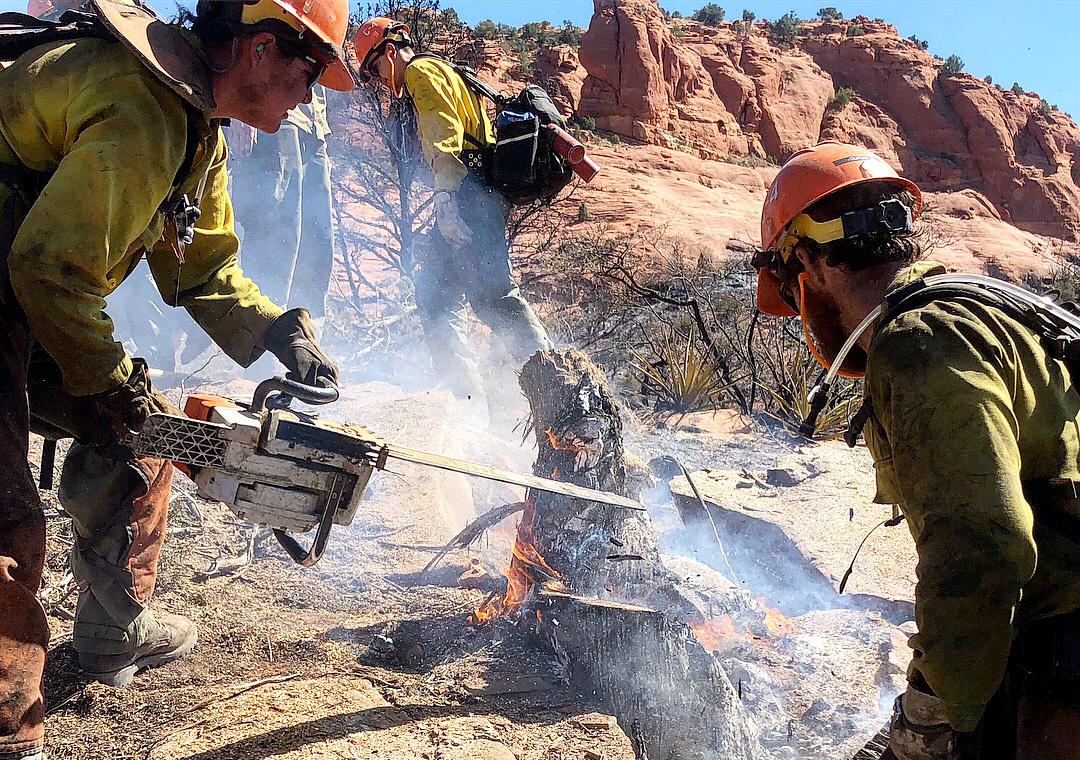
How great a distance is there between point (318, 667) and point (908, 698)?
6.89 ft

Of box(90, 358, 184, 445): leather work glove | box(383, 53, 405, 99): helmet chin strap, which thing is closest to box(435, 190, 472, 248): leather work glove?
box(383, 53, 405, 99): helmet chin strap

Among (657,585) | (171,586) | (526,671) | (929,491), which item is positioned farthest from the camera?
(657,585)

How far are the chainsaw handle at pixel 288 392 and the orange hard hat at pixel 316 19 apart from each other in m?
0.96

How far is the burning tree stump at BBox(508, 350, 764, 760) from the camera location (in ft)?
9.76

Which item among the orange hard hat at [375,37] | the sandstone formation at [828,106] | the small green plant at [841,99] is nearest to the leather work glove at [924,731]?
the orange hard hat at [375,37]

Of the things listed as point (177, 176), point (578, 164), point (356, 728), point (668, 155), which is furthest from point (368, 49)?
point (668, 155)

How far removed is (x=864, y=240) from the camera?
1.83 m

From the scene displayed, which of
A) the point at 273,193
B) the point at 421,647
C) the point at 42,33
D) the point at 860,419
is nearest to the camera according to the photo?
the point at 860,419

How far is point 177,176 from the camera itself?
2232 millimetres

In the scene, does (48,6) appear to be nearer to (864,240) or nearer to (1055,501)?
(864,240)

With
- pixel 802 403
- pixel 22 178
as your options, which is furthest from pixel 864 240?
pixel 802 403

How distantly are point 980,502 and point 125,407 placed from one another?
203cm

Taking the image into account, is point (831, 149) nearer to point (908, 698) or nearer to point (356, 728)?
point (908, 698)

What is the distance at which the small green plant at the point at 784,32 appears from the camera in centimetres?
4403
